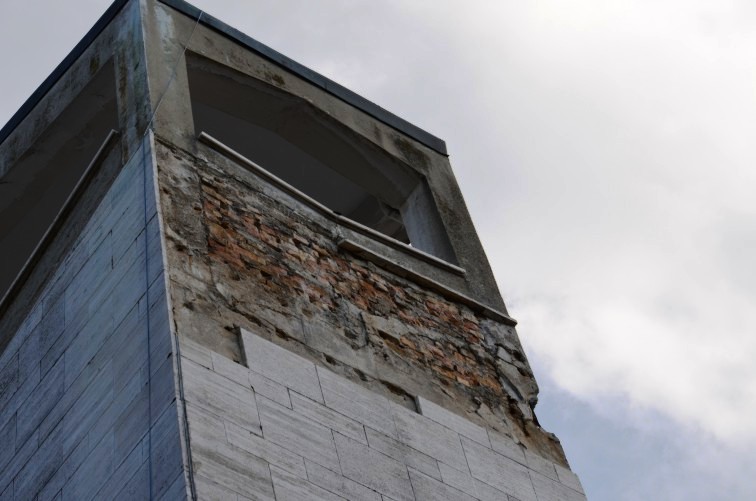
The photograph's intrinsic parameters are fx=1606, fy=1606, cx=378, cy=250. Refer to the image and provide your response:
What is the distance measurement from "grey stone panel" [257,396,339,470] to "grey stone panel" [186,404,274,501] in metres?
0.22

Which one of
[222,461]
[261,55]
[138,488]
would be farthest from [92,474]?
[261,55]

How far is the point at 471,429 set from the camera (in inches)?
278

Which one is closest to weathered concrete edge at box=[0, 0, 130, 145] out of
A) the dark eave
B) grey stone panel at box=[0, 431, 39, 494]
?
the dark eave

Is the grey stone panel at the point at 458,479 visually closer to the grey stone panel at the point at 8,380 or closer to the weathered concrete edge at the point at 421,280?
the weathered concrete edge at the point at 421,280

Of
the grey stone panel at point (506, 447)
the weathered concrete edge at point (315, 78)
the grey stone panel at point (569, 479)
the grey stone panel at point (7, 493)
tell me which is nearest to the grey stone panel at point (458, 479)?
the grey stone panel at point (506, 447)

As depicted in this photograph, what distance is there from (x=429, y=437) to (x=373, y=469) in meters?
0.59

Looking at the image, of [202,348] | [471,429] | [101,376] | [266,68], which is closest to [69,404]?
[101,376]

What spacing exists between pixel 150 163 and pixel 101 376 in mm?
1237

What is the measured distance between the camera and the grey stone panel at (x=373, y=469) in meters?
6.11

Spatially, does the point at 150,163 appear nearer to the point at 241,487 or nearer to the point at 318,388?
the point at 318,388

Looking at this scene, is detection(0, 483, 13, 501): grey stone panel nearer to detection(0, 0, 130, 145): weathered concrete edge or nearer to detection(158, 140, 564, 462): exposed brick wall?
detection(158, 140, 564, 462): exposed brick wall

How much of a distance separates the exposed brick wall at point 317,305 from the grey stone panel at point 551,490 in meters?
0.23

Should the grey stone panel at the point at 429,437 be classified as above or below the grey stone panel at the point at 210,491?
above

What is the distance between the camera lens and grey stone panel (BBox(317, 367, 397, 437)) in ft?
21.1
